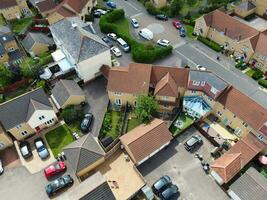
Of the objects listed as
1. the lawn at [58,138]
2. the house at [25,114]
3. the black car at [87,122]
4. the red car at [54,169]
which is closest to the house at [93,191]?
the red car at [54,169]

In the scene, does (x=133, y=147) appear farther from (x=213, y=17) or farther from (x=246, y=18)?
(x=246, y=18)

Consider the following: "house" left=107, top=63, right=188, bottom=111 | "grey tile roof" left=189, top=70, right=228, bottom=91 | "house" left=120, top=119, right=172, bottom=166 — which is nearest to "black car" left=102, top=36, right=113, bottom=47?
"house" left=107, top=63, right=188, bottom=111

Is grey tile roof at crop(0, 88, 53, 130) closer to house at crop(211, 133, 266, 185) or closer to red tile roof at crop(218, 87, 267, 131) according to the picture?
house at crop(211, 133, 266, 185)

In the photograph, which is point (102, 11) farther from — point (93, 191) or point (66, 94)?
point (93, 191)

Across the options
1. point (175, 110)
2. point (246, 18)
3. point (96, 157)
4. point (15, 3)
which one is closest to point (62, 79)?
point (96, 157)

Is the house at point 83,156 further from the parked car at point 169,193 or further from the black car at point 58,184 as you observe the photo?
the parked car at point 169,193

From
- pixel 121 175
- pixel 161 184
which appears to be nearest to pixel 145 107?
pixel 121 175
